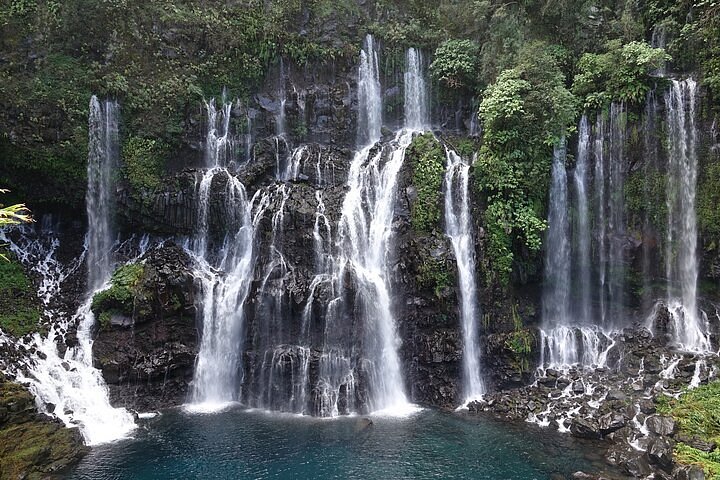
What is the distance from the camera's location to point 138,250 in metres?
22.7

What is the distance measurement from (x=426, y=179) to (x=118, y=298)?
1270cm

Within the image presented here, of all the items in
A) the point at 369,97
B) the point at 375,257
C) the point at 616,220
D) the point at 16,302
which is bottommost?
the point at 16,302

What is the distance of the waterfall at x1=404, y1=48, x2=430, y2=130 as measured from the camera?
26.7 metres

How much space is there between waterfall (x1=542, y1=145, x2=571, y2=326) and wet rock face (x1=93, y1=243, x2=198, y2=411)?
14187 mm

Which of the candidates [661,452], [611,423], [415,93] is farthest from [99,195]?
[661,452]

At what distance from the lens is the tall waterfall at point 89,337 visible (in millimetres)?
16641

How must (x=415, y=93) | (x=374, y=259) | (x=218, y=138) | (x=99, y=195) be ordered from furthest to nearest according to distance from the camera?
1. (x=415, y=93)
2. (x=218, y=138)
3. (x=99, y=195)
4. (x=374, y=259)

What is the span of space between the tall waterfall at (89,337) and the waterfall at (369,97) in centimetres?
1143

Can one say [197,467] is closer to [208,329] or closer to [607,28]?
[208,329]

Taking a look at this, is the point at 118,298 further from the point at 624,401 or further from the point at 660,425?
the point at 660,425

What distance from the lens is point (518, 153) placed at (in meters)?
20.2

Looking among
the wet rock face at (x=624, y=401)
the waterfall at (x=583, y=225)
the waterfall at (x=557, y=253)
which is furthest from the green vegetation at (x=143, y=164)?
the waterfall at (x=583, y=225)

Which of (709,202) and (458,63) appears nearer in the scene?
(709,202)

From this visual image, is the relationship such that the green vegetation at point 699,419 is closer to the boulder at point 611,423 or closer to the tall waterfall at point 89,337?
the boulder at point 611,423
